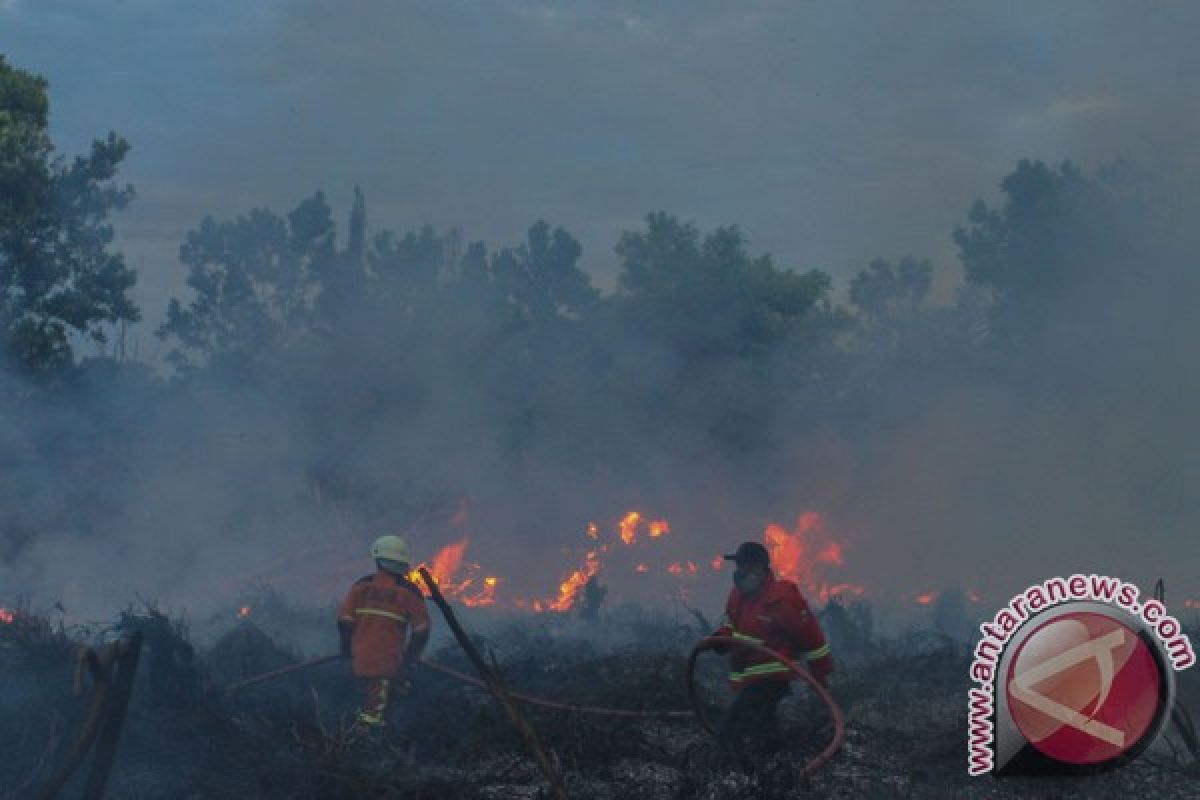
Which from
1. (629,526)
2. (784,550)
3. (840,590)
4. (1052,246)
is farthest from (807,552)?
(1052,246)

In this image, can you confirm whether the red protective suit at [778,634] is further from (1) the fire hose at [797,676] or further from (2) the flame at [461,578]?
(2) the flame at [461,578]

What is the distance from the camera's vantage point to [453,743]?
8961 mm

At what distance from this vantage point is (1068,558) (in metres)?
26.0

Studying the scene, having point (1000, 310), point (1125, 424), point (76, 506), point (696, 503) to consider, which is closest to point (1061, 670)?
point (76, 506)

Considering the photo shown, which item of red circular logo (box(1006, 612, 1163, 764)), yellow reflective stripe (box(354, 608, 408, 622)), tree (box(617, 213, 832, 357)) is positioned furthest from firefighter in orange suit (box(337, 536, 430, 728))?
tree (box(617, 213, 832, 357))

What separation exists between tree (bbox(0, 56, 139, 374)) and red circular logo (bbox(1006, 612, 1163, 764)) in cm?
1806

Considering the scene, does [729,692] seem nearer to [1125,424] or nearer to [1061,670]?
[1061,670]

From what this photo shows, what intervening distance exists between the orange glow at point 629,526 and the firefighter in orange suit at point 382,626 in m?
16.1

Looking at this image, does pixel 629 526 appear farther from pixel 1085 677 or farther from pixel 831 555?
pixel 1085 677

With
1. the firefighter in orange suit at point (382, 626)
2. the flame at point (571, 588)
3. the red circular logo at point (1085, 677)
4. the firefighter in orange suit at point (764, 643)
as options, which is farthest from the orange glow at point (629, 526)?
the red circular logo at point (1085, 677)

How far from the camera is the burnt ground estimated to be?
772 centimetres

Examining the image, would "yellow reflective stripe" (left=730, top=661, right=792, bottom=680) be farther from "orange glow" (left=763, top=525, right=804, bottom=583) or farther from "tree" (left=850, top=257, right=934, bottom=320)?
"tree" (left=850, top=257, right=934, bottom=320)

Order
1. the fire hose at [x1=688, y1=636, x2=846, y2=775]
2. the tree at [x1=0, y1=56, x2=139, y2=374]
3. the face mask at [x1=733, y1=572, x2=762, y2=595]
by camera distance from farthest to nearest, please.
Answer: the tree at [x1=0, y1=56, x2=139, y2=374] → the face mask at [x1=733, y1=572, x2=762, y2=595] → the fire hose at [x1=688, y1=636, x2=846, y2=775]

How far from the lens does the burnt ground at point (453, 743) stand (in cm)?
772
